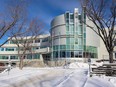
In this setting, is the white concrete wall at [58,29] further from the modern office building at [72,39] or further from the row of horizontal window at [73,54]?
the row of horizontal window at [73,54]

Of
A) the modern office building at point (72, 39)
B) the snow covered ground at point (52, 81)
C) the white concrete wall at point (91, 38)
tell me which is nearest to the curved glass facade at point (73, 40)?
the modern office building at point (72, 39)

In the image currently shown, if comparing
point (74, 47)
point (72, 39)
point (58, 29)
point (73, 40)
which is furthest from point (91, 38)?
point (58, 29)

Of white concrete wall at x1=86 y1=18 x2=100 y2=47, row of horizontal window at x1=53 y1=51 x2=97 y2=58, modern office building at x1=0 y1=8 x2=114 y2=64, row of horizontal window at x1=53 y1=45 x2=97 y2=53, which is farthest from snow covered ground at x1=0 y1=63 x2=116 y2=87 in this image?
white concrete wall at x1=86 y1=18 x2=100 y2=47

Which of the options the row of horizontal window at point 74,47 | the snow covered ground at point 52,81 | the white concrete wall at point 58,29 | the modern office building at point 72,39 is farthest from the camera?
the white concrete wall at point 58,29

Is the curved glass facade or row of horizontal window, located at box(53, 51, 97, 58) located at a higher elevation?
the curved glass facade

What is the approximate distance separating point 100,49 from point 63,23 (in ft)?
46.4

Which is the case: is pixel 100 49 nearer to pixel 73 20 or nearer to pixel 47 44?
pixel 73 20

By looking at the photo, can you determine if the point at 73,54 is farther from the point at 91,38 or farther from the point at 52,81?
the point at 52,81

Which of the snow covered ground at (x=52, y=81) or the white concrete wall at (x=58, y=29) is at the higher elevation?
the white concrete wall at (x=58, y=29)

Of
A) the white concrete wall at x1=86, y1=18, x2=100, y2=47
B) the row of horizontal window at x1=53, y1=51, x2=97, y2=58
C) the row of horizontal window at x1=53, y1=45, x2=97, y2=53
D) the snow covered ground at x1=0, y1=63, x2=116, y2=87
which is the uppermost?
the white concrete wall at x1=86, y1=18, x2=100, y2=47

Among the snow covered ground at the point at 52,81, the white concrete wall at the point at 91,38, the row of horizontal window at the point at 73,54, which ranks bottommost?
the snow covered ground at the point at 52,81

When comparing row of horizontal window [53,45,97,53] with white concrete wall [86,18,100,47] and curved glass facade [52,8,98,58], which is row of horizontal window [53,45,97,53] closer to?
curved glass facade [52,8,98,58]

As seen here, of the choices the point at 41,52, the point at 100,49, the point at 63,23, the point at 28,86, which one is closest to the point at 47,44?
the point at 41,52

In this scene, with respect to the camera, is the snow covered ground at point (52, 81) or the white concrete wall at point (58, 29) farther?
the white concrete wall at point (58, 29)
